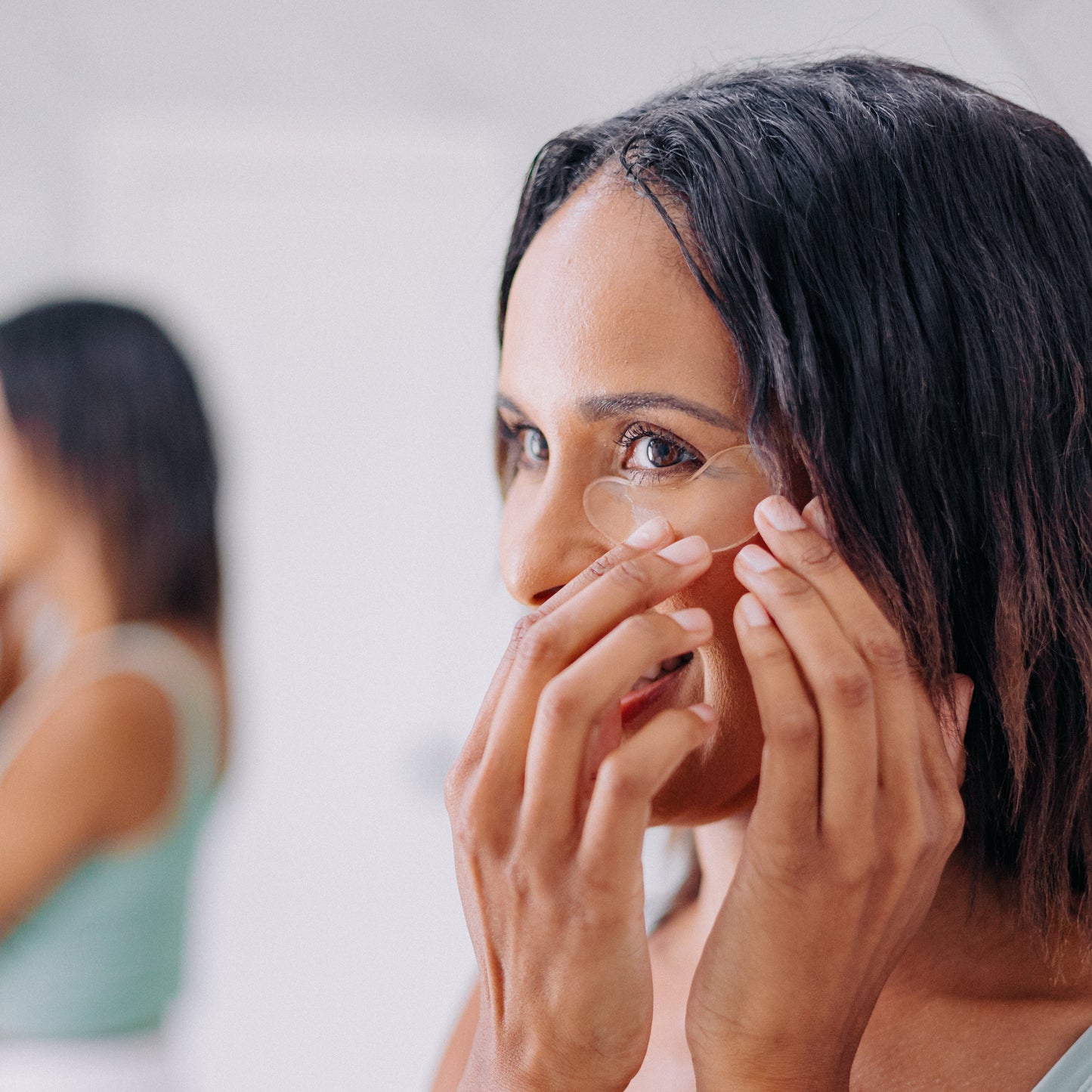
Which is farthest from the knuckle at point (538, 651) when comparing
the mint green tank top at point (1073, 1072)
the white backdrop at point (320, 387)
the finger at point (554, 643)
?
the white backdrop at point (320, 387)

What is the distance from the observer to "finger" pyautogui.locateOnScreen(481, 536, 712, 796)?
69 centimetres

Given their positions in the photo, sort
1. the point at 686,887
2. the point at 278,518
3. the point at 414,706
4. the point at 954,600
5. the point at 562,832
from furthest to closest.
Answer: the point at 278,518, the point at 414,706, the point at 686,887, the point at 954,600, the point at 562,832

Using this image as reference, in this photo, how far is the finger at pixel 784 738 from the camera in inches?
25.8

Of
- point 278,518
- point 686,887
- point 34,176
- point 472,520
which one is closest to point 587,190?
point 686,887

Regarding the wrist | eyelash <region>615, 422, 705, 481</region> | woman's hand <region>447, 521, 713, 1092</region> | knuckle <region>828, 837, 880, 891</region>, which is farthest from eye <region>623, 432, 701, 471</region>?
the wrist

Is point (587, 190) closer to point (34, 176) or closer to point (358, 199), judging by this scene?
point (358, 199)

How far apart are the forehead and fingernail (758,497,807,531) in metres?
0.11

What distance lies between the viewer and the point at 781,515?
0.70m

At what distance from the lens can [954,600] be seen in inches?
30.8

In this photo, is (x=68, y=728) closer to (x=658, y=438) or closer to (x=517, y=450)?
(x=517, y=450)

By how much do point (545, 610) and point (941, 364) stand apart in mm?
352

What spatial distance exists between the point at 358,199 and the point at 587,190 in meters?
1.79

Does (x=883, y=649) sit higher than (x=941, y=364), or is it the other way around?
(x=941, y=364)

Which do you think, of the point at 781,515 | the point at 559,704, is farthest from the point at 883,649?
the point at 559,704
